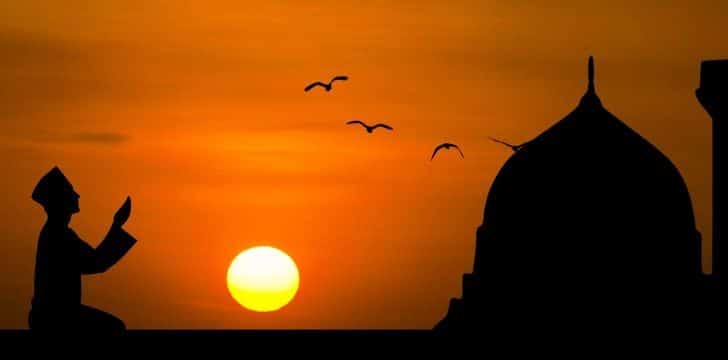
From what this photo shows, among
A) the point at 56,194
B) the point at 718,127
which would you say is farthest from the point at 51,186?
the point at 718,127

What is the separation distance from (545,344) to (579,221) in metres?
2.23

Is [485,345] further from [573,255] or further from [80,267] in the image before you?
[80,267]

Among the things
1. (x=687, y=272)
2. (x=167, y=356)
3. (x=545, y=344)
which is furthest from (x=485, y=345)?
(x=167, y=356)

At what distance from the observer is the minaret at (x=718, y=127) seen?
30.1 metres

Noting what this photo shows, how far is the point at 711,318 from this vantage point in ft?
104

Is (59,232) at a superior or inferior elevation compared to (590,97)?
inferior

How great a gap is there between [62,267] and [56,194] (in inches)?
32.3

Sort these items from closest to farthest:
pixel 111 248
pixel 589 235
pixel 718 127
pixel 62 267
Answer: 1. pixel 111 248
2. pixel 62 267
3. pixel 718 127
4. pixel 589 235

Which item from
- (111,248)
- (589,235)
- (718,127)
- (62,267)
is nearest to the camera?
(111,248)

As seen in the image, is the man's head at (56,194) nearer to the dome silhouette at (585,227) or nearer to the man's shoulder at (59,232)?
the man's shoulder at (59,232)

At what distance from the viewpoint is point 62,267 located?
68.2 ft

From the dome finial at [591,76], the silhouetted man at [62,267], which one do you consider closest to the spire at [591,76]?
the dome finial at [591,76]

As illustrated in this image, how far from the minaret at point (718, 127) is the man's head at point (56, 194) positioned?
12662 mm

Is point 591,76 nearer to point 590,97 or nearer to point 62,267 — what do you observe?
point 590,97
